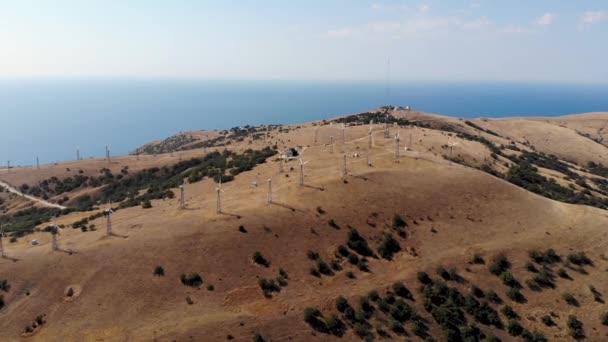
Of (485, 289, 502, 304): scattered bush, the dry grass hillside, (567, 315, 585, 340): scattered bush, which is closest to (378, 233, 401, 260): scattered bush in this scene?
the dry grass hillside

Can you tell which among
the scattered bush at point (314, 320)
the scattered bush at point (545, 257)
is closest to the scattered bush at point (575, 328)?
the scattered bush at point (545, 257)

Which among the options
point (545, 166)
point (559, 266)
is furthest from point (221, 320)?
point (545, 166)

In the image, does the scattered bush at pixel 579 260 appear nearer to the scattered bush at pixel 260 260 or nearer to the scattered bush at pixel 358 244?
the scattered bush at pixel 358 244

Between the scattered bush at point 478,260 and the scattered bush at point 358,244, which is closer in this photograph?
the scattered bush at point 478,260

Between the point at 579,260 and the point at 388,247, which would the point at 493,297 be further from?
the point at 579,260

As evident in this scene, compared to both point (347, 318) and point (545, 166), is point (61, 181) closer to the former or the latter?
point (347, 318)

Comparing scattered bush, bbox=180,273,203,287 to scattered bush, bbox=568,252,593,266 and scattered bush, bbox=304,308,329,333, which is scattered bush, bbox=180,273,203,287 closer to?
scattered bush, bbox=304,308,329,333
